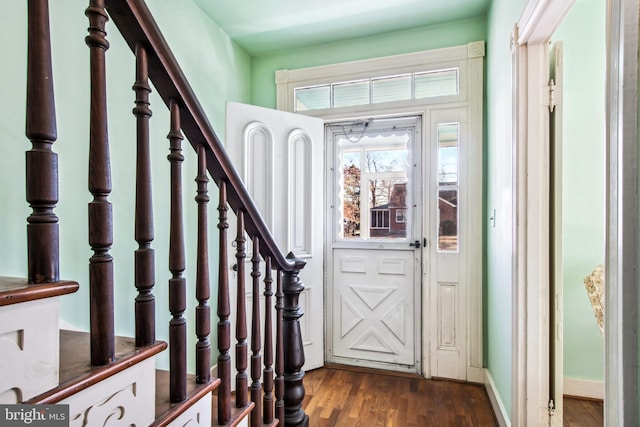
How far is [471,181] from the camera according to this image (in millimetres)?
2385

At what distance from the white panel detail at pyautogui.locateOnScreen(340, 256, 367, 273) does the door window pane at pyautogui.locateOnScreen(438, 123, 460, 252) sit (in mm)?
642

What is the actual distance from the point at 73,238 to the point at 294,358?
1130 millimetres

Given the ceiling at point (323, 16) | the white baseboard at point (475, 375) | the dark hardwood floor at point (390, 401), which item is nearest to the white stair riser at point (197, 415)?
the dark hardwood floor at point (390, 401)

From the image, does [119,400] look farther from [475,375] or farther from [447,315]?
[475,375]

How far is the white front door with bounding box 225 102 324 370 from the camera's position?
241 centimetres

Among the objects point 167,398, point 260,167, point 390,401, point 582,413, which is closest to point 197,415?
point 167,398

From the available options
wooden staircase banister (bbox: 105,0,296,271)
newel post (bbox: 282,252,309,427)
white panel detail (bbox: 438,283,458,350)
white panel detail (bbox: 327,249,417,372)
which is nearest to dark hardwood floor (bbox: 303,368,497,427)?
white panel detail (bbox: 327,249,417,372)

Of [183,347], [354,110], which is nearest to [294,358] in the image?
[183,347]

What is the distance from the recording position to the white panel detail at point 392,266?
8.66 ft

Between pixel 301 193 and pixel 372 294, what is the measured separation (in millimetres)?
1056

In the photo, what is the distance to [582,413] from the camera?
201cm

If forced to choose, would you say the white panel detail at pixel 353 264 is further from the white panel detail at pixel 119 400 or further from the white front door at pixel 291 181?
the white panel detail at pixel 119 400

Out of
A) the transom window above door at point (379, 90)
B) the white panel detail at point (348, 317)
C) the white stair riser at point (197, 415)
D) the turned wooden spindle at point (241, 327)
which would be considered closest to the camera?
the white stair riser at point (197, 415)

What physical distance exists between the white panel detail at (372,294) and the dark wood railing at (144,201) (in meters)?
1.57
